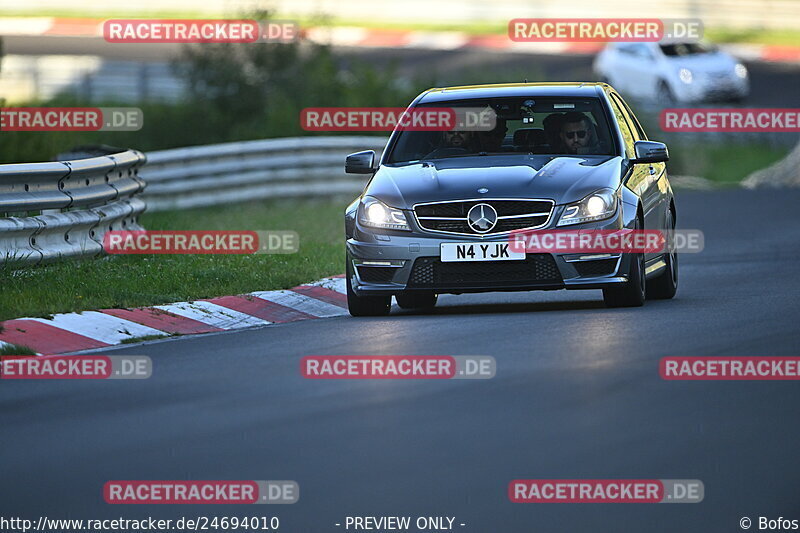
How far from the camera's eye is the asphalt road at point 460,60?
1599 inches

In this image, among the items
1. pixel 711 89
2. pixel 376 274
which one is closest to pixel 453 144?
pixel 376 274

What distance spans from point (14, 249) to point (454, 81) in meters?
21.7

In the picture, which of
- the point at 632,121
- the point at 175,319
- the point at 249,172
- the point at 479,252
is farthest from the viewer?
the point at 249,172

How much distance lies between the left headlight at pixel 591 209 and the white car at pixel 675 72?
25476 mm

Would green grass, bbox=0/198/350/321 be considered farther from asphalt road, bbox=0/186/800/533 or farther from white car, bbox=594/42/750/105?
white car, bbox=594/42/750/105

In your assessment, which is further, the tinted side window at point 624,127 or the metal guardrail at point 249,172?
the metal guardrail at point 249,172

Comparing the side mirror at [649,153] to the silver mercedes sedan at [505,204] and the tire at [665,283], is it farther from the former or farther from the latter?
the tire at [665,283]

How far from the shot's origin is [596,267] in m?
12.0

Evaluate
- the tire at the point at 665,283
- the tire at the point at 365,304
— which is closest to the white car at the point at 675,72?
the tire at the point at 665,283

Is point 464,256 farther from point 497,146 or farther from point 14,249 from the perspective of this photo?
point 14,249

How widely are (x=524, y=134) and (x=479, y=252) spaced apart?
5.35ft

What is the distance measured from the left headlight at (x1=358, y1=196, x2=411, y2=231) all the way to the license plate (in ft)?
1.19

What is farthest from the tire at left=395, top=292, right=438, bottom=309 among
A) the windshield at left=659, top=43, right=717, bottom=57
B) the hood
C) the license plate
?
the windshield at left=659, top=43, right=717, bottom=57

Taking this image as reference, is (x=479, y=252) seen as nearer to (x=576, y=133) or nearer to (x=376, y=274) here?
(x=376, y=274)
